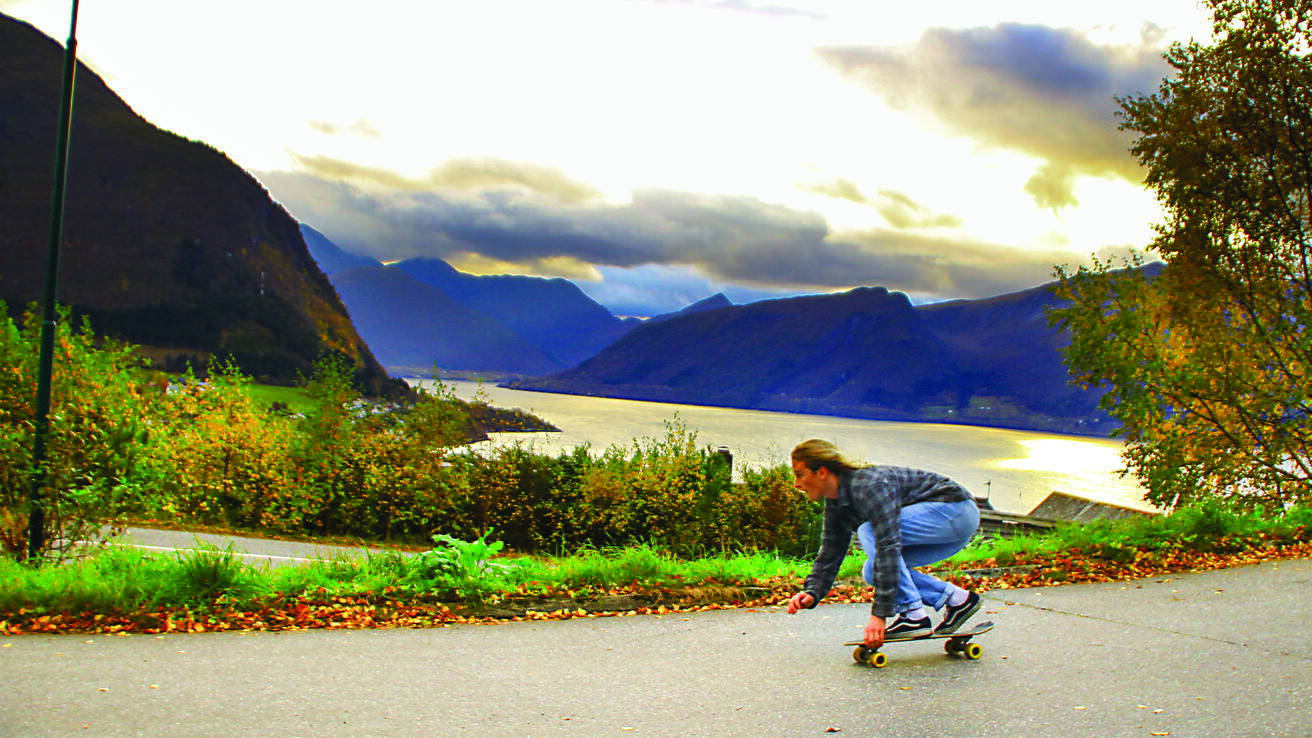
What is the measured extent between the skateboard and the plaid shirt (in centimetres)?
39

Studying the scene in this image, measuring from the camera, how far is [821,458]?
198 inches

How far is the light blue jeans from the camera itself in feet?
16.7

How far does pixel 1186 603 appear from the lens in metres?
7.25

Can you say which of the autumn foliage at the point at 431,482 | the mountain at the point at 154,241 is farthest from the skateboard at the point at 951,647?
the mountain at the point at 154,241

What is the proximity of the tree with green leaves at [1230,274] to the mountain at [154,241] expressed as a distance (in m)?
90.8

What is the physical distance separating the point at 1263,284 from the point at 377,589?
14971mm

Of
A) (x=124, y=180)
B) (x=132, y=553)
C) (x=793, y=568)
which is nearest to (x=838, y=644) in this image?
(x=793, y=568)

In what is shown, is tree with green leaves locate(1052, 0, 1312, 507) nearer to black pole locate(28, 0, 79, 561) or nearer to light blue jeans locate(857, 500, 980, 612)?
light blue jeans locate(857, 500, 980, 612)

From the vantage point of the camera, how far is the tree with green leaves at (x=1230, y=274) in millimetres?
13328

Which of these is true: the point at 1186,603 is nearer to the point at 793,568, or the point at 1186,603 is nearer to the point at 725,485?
the point at 793,568

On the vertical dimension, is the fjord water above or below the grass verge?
below

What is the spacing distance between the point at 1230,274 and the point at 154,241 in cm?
14246

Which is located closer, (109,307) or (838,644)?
(838,644)

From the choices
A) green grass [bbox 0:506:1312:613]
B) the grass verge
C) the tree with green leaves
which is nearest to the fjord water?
the tree with green leaves
